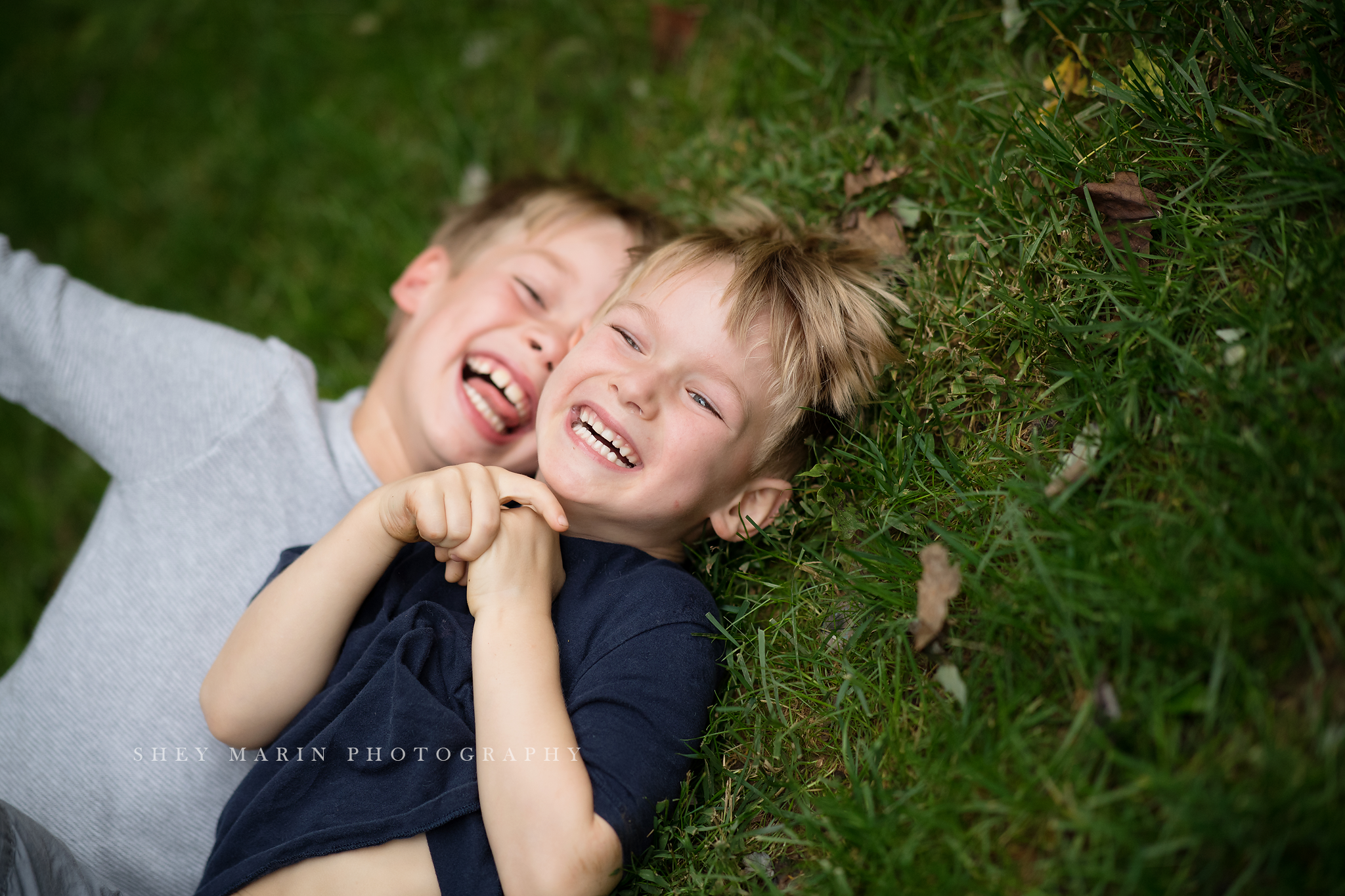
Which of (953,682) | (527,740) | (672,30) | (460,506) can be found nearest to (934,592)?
(953,682)

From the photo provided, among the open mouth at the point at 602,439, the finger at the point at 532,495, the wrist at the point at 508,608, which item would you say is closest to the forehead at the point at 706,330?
the open mouth at the point at 602,439

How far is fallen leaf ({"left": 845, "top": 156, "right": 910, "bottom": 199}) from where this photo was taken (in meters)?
2.96

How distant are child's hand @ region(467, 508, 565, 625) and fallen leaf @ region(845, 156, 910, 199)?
5.53ft

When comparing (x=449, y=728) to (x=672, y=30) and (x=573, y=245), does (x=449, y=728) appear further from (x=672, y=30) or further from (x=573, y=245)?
(x=672, y=30)

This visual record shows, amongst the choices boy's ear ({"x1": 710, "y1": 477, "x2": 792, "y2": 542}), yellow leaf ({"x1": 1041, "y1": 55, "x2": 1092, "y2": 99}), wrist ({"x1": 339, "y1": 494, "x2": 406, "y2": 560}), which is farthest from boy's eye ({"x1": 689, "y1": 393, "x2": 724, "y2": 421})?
yellow leaf ({"x1": 1041, "y1": 55, "x2": 1092, "y2": 99})

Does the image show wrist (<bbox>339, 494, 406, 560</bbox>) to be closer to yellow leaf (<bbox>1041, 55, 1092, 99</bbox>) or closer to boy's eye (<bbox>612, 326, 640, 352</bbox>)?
boy's eye (<bbox>612, 326, 640, 352</bbox>)

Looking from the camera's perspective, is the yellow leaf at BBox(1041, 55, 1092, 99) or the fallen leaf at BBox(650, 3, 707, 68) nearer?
the yellow leaf at BBox(1041, 55, 1092, 99)

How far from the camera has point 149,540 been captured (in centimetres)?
281

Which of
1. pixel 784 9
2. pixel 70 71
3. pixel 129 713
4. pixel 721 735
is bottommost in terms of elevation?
pixel 721 735

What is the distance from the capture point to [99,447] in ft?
9.68

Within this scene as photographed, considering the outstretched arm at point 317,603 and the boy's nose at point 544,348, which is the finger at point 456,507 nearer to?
the outstretched arm at point 317,603

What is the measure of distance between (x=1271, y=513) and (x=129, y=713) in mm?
3014

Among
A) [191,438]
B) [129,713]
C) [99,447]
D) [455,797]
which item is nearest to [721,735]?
[455,797]

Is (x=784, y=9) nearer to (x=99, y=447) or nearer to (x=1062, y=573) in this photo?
(x=1062, y=573)
